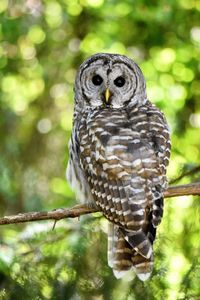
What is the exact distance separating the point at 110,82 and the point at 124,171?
44.1 inches

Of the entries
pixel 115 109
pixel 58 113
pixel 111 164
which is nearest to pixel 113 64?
pixel 115 109

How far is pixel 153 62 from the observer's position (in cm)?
739

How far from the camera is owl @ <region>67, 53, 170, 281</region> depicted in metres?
3.75

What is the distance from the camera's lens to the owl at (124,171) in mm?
3754

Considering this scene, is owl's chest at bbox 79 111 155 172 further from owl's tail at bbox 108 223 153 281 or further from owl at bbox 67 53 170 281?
owl's tail at bbox 108 223 153 281

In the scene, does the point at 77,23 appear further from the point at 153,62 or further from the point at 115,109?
the point at 115,109

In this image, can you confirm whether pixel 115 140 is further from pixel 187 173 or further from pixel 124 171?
pixel 187 173

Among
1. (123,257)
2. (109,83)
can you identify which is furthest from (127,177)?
(109,83)

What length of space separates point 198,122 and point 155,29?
978 millimetres

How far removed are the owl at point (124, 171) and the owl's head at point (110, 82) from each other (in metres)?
0.07

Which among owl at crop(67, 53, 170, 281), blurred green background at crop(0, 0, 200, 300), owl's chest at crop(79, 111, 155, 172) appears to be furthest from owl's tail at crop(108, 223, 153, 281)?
owl's chest at crop(79, 111, 155, 172)

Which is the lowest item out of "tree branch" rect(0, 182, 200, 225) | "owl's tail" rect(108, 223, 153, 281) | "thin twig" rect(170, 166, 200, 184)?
"owl's tail" rect(108, 223, 153, 281)

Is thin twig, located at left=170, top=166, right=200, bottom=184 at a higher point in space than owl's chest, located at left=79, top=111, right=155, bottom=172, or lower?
lower

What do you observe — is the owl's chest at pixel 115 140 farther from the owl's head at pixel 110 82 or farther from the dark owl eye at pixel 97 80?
the dark owl eye at pixel 97 80
